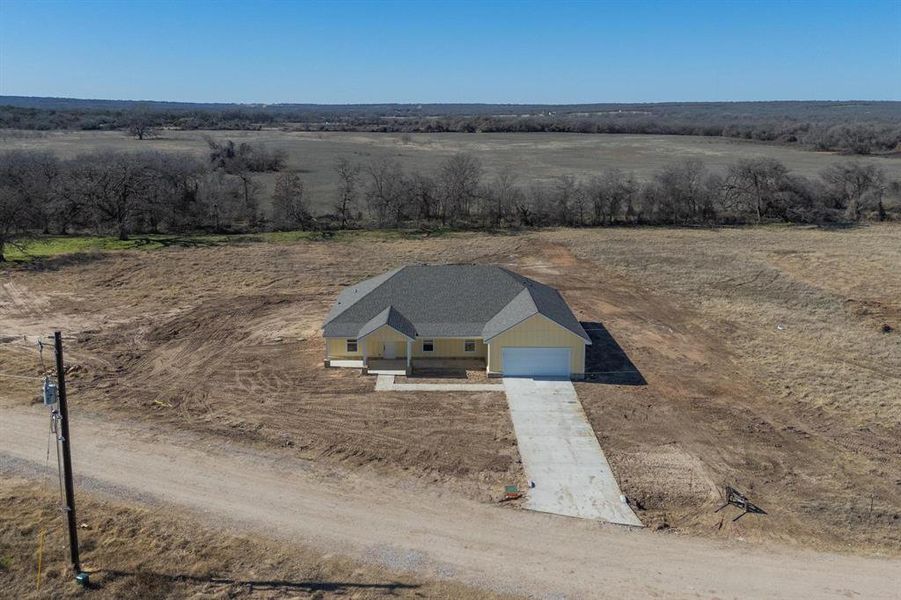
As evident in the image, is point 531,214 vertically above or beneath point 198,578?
above

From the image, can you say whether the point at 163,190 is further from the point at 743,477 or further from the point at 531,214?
the point at 743,477

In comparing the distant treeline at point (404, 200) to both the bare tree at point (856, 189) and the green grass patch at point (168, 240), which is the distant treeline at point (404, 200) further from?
the green grass patch at point (168, 240)

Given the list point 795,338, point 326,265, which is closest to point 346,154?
point 326,265

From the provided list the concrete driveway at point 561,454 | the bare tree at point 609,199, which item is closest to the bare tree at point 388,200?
the bare tree at point 609,199

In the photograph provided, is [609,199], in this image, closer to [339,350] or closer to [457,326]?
[457,326]

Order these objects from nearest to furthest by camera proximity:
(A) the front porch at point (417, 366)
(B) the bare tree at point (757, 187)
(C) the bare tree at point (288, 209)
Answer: (A) the front porch at point (417, 366) → (C) the bare tree at point (288, 209) → (B) the bare tree at point (757, 187)

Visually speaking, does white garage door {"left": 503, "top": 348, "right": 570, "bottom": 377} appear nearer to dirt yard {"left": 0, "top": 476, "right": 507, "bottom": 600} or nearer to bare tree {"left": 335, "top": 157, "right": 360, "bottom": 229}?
dirt yard {"left": 0, "top": 476, "right": 507, "bottom": 600}
